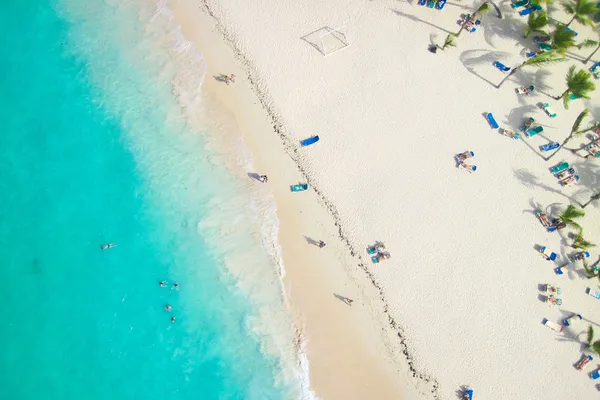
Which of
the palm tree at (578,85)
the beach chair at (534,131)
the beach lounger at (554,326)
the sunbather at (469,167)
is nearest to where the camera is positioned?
the beach lounger at (554,326)

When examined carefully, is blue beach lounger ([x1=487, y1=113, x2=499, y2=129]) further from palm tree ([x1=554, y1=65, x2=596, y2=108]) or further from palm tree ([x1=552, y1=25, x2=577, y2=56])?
palm tree ([x1=552, y1=25, x2=577, y2=56])

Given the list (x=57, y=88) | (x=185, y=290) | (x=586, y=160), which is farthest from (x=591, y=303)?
(x=57, y=88)

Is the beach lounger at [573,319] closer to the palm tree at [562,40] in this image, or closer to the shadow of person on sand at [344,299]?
the shadow of person on sand at [344,299]

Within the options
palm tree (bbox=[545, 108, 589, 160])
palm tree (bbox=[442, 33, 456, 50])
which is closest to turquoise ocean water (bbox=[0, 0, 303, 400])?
palm tree (bbox=[442, 33, 456, 50])

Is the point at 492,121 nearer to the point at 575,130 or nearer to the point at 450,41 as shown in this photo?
the point at 575,130

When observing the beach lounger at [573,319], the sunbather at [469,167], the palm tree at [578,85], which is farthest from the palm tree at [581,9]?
the beach lounger at [573,319]

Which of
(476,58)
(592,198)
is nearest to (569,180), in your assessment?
(592,198)
